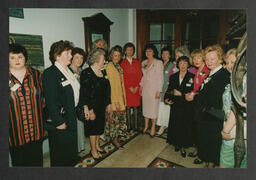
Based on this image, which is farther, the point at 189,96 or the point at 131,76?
the point at 131,76

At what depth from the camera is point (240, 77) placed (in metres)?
1.56

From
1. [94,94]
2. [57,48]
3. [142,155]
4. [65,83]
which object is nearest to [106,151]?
[142,155]

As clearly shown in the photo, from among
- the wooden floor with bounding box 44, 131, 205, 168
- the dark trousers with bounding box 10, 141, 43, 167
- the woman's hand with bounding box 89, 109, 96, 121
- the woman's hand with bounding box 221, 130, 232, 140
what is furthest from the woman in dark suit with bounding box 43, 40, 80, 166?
the woman's hand with bounding box 221, 130, 232, 140

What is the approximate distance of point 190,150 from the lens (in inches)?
85.7

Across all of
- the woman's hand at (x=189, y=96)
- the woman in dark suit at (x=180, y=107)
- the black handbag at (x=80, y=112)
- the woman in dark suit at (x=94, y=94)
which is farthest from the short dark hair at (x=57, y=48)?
the woman's hand at (x=189, y=96)

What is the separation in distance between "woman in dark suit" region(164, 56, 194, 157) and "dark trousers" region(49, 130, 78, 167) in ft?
4.10

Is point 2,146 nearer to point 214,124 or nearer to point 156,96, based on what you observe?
point 156,96

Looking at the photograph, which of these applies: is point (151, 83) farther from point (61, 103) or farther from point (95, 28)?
point (61, 103)

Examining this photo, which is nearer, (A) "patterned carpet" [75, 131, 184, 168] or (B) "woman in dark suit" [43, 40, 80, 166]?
(B) "woman in dark suit" [43, 40, 80, 166]

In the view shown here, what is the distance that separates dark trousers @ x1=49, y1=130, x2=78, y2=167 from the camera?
1552 millimetres

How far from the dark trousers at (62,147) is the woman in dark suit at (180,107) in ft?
4.10

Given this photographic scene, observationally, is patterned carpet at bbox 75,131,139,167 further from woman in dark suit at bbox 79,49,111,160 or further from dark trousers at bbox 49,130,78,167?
dark trousers at bbox 49,130,78,167

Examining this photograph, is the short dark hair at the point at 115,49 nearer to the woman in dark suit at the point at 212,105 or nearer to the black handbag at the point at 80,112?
the black handbag at the point at 80,112

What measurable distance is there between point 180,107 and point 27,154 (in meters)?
1.73
